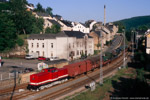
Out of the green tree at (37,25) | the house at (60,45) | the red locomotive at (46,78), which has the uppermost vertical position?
the green tree at (37,25)

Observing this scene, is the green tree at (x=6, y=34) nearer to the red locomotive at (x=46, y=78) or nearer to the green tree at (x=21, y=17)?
the green tree at (x=21, y=17)

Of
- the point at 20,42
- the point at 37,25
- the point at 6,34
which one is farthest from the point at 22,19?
the point at 6,34

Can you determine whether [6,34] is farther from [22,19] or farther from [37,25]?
[37,25]

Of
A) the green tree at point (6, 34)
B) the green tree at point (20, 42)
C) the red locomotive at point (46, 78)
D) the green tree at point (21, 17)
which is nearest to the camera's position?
the red locomotive at point (46, 78)

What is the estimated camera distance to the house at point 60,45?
47.2 meters

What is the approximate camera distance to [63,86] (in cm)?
2520

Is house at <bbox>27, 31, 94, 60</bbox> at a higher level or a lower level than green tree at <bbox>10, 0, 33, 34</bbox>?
lower

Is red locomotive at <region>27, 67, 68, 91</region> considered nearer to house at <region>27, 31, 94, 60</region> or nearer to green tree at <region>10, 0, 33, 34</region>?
house at <region>27, 31, 94, 60</region>

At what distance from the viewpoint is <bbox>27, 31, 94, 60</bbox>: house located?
47.2 m

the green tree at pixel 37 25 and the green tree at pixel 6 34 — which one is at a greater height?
the green tree at pixel 37 25

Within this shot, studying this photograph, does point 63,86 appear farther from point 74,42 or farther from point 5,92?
point 74,42

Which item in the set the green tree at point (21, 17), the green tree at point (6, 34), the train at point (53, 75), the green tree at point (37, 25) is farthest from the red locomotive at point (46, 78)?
the green tree at point (37, 25)

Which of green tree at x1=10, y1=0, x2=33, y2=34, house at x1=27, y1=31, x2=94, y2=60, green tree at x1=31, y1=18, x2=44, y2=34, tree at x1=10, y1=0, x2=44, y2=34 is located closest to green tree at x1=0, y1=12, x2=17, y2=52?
house at x1=27, y1=31, x2=94, y2=60

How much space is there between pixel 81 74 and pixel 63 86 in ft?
27.3
